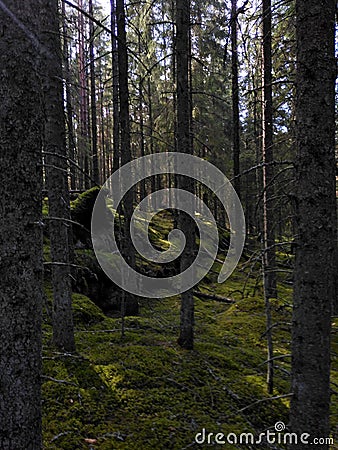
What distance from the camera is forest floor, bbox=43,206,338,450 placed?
4.05 metres

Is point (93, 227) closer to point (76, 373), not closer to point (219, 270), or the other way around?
point (76, 373)

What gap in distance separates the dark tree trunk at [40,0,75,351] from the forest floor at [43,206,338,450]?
50 cm

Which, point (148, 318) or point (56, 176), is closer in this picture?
point (56, 176)

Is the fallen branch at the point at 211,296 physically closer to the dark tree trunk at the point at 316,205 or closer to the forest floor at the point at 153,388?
the forest floor at the point at 153,388

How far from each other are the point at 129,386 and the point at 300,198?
370 centimetres

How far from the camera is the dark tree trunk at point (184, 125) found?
642 centimetres

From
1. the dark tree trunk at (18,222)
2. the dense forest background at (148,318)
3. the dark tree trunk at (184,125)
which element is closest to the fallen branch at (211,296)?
the dense forest background at (148,318)

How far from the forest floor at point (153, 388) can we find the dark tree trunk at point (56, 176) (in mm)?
496

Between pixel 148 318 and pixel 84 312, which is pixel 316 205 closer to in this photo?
pixel 84 312

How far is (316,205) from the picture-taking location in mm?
3016

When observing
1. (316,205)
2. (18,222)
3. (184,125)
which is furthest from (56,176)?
(316,205)

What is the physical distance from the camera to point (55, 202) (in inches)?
209

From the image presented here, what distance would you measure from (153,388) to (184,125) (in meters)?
4.52

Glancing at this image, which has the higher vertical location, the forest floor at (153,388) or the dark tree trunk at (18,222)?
the dark tree trunk at (18,222)
